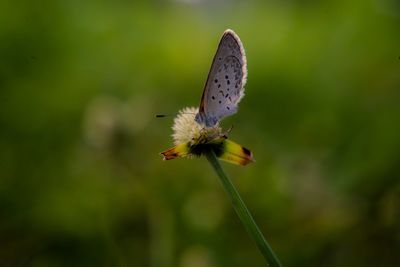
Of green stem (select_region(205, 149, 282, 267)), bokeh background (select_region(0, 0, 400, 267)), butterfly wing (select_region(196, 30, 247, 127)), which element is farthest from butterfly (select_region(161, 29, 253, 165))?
bokeh background (select_region(0, 0, 400, 267))

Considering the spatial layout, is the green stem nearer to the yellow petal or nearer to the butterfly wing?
the yellow petal

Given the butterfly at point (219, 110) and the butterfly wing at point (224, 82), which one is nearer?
the butterfly at point (219, 110)

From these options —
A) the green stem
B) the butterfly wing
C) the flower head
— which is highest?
the butterfly wing

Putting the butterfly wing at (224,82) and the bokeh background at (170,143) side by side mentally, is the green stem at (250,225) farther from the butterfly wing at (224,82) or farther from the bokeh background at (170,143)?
the bokeh background at (170,143)

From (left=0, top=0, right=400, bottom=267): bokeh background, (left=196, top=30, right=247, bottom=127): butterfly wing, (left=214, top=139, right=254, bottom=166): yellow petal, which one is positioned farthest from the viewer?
(left=0, top=0, right=400, bottom=267): bokeh background

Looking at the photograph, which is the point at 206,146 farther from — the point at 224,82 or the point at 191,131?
the point at 224,82

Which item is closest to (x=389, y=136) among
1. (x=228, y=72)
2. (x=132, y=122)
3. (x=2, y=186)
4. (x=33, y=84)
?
(x=132, y=122)

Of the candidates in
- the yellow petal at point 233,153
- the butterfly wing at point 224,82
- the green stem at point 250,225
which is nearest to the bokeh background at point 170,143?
the butterfly wing at point 224,82
